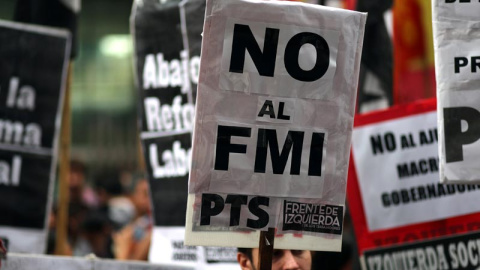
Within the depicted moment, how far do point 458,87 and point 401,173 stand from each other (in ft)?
5.27

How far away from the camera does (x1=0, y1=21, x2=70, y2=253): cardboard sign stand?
6539mm

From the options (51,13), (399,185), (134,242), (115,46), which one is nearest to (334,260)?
(399,185)

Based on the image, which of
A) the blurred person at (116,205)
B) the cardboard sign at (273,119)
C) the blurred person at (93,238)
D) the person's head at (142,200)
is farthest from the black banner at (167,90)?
the blurred person at (116,205)

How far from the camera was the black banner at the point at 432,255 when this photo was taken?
535 cm

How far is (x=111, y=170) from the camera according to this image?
54.6 feet

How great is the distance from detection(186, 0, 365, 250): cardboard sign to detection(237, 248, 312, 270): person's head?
507 millimetres

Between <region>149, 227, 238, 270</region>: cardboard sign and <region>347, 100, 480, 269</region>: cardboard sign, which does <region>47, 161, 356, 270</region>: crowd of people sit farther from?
<region>347, 100, 480, 269</region>: cardboard sign

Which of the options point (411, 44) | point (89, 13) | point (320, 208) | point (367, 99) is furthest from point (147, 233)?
point (89, 13)

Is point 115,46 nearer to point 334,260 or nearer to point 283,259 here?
point 334,260

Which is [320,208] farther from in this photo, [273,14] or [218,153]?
[273,14]

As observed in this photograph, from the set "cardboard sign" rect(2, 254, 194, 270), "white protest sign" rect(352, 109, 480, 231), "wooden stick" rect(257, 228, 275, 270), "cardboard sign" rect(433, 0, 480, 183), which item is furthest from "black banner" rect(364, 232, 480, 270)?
"wooden stick" rect(257, 228, 275, 270)

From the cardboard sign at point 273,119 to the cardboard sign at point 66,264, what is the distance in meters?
1.20

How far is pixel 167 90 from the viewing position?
6031 mm

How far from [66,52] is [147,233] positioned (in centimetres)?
198
